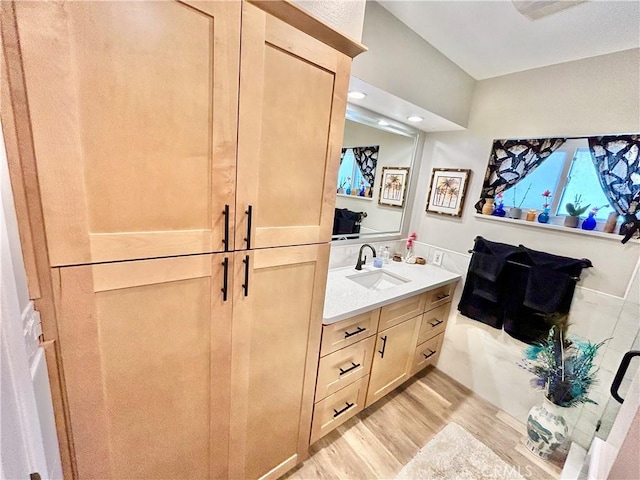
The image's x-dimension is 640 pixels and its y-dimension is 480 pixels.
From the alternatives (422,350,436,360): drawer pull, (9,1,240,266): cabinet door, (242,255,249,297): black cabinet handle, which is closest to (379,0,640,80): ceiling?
(9,1,240,266): cabinet door

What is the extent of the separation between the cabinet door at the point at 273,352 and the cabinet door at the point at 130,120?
261mm

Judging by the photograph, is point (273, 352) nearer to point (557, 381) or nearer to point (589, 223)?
point (557, 381)

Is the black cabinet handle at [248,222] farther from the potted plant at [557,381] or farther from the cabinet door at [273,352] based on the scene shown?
the potted plant at [557,381]

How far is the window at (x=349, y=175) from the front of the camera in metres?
1.91

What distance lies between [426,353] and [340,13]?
226cm

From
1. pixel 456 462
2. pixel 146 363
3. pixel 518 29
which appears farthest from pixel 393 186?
pixel 146 363

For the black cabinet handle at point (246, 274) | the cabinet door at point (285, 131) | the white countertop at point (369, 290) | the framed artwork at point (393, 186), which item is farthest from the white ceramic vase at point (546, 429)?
the black cabinet handle at point (246, 274)

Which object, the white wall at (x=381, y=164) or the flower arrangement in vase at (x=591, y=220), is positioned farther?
the white wall at (x=381, y=164)

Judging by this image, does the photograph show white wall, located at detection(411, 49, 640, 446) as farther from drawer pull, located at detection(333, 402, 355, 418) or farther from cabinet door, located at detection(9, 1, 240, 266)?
cabinet door, located at detection(9, 1, 240, 266)

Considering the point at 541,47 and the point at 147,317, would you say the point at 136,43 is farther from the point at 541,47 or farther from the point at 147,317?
the point at 541,47

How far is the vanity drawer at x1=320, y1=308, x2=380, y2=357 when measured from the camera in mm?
1279

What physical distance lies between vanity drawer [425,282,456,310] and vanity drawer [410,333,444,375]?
327 mm

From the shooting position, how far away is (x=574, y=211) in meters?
1.60

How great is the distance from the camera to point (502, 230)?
1.89m
